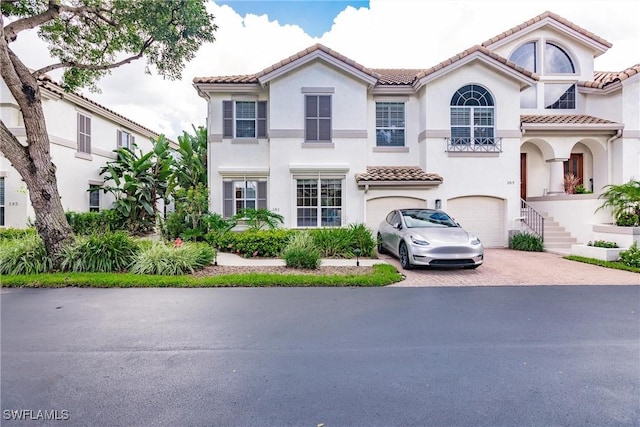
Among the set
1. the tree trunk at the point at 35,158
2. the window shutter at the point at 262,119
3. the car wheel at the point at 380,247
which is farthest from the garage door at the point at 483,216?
the tree trunk at the point at 35,158

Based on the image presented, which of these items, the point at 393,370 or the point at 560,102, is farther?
the point at 560,102

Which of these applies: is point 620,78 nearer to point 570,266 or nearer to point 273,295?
point 570,266

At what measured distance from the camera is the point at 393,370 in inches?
152

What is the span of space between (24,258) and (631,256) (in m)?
17.2

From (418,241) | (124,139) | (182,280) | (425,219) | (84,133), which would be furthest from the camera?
(124,139)

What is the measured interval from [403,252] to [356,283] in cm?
257

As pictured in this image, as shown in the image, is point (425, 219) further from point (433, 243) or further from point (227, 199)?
point (227, 199)

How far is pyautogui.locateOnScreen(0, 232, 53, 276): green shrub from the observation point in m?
8.51

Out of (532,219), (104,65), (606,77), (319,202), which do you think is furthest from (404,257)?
(606,77)

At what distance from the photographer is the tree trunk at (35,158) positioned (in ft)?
28.0

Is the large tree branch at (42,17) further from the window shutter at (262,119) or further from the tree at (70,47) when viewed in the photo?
the window shutter at (262,119)

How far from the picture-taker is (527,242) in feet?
43.1

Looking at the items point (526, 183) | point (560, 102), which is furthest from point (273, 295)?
point (560, 102)

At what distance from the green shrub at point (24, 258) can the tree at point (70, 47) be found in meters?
0.28
